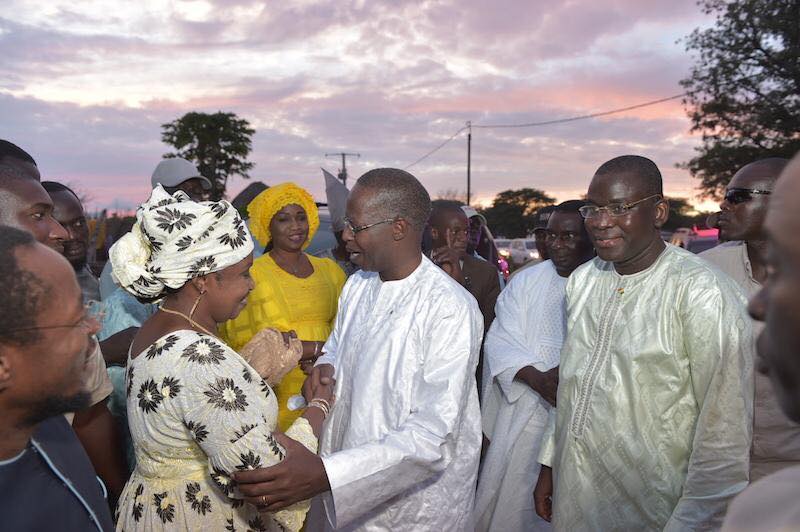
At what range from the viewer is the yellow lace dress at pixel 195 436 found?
7.43 feet

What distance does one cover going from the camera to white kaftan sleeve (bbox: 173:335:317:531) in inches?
88.7

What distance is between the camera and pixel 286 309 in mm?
4727

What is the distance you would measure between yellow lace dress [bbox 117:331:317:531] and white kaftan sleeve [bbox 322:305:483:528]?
0.20 m

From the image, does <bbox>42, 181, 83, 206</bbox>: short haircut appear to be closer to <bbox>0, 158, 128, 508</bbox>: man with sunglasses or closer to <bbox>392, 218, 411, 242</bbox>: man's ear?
<bbox>0, 158, 128, 508</bbox>: man with sunglasses

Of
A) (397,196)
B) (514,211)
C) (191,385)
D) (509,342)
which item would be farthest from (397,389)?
(514,211)

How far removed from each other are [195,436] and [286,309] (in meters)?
2.45

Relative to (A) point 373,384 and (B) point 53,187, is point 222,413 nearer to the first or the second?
(A) point 373,384

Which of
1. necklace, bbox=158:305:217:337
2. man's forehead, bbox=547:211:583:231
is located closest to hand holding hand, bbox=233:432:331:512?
necklace, bbox=158:305:217:337

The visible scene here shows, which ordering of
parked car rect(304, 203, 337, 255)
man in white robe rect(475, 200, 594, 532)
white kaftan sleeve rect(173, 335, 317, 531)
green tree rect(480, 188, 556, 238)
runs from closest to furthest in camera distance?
1. white kaftan sleeve rect(173, 335, 317, 531)
2. man in white robe rect(475, 200, 594, 532)
3. parked car rect(304, 203, 337, 255)
4. green tree rect(480, 188, 556, 238)

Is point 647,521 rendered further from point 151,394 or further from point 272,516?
point 151,394

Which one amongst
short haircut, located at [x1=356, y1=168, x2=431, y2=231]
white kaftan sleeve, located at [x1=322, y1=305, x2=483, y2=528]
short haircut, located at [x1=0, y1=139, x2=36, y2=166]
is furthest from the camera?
short haircut, located at [x1=0, y1=139, x2=36, y2=166]

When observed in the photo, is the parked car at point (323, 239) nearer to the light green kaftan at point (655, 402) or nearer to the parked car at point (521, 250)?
the light green kaftan at point (655, 402)

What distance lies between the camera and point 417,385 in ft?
9.77

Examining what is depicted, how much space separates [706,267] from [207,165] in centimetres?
3942
